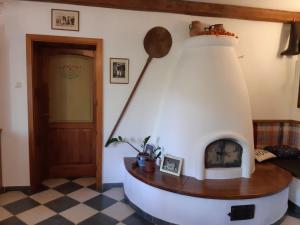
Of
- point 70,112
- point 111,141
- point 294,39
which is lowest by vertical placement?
point 111,141

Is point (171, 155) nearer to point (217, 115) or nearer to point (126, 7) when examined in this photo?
point (217, 115)

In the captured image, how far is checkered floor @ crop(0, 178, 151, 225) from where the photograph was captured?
233 centimetres

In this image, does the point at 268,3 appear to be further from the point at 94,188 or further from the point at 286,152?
the point at 94,188

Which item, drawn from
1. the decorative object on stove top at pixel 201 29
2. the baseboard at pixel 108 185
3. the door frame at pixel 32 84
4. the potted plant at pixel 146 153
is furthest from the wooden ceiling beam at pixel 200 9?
the baseboard at pixel 108 185

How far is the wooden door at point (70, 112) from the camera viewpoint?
3.21 metres

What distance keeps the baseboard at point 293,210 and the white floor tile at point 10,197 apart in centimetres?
309

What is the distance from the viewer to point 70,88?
3.28 meters

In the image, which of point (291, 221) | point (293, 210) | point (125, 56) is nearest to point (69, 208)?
point (125, 56)

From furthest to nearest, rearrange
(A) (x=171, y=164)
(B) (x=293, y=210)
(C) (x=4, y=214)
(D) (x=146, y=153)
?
(D) (x=146, y=153)
(B) (x=293, y=210)
(A) (x=171, y=164)
(C) (x=4, y=214)

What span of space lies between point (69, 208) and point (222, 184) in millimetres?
1666

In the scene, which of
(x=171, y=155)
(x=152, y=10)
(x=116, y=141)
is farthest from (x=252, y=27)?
(x=116, y=141)

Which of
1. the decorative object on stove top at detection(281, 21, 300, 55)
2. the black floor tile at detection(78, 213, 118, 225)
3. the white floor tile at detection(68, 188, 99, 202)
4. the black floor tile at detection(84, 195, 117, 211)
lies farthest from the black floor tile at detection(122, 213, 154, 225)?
the decorative object on stove top at detection(281, 21, 300, 55)

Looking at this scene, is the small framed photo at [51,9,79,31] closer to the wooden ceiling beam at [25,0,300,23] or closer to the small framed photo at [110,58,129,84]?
the wooden ceiling beam at [25,0,300,23]

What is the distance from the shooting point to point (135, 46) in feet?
9.62
